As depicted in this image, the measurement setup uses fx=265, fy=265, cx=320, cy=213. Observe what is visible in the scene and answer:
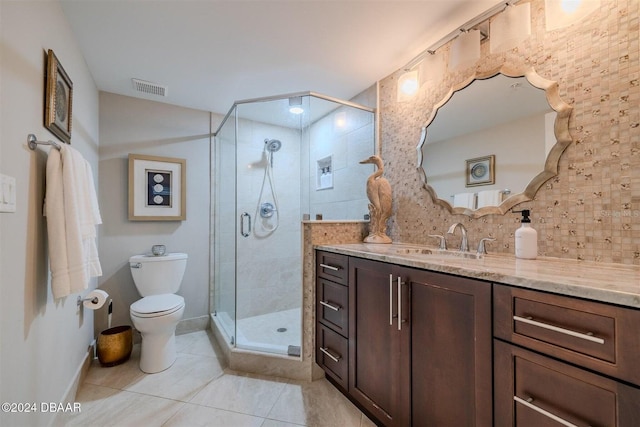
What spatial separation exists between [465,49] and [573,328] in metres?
1.49

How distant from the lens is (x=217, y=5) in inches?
56.8

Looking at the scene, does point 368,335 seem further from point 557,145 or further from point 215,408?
point 557,145

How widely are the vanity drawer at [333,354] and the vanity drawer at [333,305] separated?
54 mm

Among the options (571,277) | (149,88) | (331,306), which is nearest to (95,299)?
(331,306)

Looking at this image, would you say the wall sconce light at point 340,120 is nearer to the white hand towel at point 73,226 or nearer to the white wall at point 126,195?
the white wall at point 126,195

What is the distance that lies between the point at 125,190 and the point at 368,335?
2.43 meters

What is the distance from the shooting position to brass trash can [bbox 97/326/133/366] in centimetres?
200

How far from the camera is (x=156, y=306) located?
1941 millimetres

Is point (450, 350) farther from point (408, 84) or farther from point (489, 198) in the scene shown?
point (408, 84)

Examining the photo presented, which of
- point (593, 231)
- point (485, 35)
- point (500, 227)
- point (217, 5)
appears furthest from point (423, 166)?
point (217, 5)

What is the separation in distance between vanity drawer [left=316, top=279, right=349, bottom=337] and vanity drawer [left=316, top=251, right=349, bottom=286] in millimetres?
39

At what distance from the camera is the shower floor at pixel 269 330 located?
78.1 inches

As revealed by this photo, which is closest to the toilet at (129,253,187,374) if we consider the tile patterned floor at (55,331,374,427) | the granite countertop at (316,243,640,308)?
the tile patterned floor at (55,331,374,427)

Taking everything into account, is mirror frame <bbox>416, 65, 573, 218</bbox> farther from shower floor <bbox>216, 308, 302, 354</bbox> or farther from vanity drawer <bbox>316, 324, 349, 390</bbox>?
shower floor <bbox>216, 308, 302, 354</bbox>
